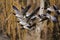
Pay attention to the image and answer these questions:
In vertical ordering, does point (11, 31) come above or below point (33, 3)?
below

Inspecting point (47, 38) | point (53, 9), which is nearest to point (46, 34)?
point (47, 38)

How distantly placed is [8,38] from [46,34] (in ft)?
0.85

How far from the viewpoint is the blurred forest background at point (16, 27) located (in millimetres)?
803

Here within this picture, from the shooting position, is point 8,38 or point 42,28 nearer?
point 42,28

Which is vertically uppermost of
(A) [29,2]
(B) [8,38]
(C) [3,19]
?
(A) [29,2]

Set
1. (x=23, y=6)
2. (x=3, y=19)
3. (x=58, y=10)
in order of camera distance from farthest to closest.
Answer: (x=3, y=19) < (x=23, y=6) < (x=58, y=10)

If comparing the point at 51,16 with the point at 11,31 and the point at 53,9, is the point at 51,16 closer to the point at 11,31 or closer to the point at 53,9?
the point at 53,9

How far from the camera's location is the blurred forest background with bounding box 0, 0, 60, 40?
0.80 metres

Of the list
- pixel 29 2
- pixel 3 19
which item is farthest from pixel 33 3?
pixel 3 19

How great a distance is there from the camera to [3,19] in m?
0.97

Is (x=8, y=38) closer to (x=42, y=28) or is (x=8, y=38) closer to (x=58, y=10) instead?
(x=42, y=28)

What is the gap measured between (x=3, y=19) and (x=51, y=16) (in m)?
0.33

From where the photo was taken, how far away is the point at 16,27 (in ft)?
2.89

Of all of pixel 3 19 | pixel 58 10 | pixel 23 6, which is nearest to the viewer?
pixel 58 10
